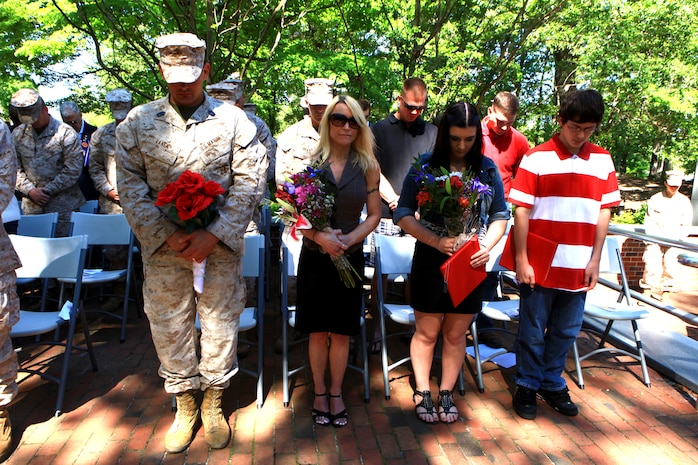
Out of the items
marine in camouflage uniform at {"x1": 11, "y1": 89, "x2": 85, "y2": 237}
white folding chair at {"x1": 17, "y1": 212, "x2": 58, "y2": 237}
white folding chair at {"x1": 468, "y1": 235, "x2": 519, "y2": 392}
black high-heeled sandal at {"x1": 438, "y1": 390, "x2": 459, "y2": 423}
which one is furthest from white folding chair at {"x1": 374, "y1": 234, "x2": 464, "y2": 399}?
marine in camouflage uniform at {"x1": 11, "y1": 89, "x2": 85, "y2": 237}

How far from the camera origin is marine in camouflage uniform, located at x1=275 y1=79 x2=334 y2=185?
12.9ft

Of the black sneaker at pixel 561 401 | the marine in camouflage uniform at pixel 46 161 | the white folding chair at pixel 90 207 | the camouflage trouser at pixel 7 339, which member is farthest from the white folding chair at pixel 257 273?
the white folding chair at pixel 90 207

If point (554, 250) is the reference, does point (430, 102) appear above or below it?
above

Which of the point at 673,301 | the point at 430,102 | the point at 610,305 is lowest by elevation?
the point at 673,301

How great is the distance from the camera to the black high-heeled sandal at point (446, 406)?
3.17 metres

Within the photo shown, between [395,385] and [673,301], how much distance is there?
5.36 m

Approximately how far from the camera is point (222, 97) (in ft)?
16.6

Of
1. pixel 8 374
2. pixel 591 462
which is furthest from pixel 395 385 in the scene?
pixel 8 374

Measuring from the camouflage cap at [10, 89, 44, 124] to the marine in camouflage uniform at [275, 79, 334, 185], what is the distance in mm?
2760

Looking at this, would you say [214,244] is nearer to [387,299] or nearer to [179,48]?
[179,48]

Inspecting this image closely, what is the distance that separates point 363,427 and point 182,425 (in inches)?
44.8

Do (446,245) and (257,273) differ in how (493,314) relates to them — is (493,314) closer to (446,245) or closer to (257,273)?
(446,245)

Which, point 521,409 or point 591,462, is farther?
point 521,409

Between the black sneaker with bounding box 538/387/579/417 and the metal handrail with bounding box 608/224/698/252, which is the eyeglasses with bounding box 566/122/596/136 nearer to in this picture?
the metal handrail with bounding box 608/224/698/252
